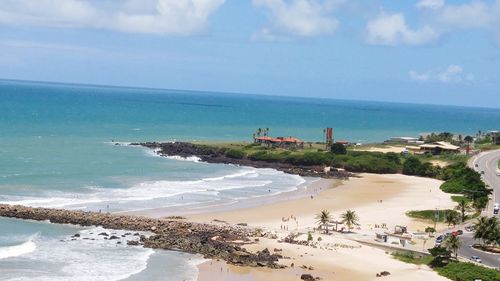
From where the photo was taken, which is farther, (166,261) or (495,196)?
(495,196)

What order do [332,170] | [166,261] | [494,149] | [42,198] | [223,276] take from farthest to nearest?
[494,149] < [332,170] < [42,198] < [166,261] < [223,276]

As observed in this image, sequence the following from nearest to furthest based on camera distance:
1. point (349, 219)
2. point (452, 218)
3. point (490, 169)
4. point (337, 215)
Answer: point (349, 219) < point (452, 218) < point (337, 215) < point (490, 169)

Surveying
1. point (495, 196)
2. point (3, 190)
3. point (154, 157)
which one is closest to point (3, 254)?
point (3, 190)

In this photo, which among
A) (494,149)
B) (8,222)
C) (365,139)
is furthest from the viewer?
(365,139)

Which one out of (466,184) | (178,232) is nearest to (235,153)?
(466,184)

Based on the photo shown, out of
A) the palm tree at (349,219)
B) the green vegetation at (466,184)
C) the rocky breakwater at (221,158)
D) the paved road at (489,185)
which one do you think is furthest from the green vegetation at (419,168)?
the palm tree at (349,219)

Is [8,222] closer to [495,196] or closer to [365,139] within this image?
[495,196]

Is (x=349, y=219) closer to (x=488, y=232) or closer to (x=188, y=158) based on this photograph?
(x=488, y=232)
